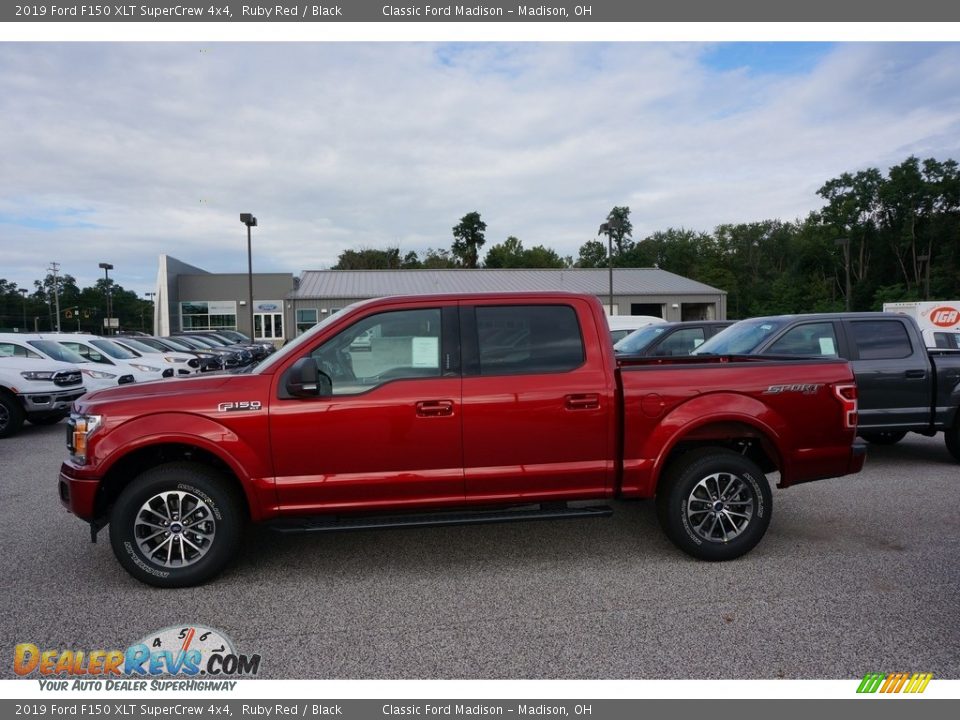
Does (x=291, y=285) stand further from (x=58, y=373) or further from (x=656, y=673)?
(x=656, y=673)

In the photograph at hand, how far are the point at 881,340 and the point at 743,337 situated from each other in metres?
1.51

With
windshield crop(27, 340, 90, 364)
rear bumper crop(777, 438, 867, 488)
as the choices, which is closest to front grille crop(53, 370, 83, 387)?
windshield crop(27, 340, 90, 364)

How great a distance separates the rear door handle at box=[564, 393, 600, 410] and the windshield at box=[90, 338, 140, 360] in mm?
13240

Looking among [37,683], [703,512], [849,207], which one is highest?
[849,207]

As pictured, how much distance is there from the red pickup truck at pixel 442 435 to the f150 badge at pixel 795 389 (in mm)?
10

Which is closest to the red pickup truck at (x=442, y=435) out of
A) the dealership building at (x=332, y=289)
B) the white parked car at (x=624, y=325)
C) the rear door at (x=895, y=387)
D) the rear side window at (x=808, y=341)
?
the rear door at (x=895, y=387)

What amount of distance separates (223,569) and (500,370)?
2.31 metres

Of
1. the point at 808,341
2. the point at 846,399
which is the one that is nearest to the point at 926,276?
the point at 808,341

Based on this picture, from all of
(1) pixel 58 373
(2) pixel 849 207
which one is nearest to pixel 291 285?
(1) pixel 58 373

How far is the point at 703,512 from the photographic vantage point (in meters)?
4.43

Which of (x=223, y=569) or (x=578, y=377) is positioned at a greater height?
(x=578, y=377)

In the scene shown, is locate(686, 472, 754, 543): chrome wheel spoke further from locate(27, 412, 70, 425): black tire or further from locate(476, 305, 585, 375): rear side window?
locate(27, 412, 70, 425): black tire

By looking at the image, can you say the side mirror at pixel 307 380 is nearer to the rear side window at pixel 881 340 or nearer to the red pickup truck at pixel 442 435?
the red pickup truck at pixel 442 435

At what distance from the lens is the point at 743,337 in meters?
7.78
